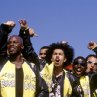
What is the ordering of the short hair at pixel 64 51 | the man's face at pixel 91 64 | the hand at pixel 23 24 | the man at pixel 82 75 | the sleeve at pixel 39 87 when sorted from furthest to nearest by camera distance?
the man's face at pixel 91 64, the man at pixel 82 75, the short hair at pixel 64 51, the hand at pixel 23 24, the sleeve at pixel 39 87

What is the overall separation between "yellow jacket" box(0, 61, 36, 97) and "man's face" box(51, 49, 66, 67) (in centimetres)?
140

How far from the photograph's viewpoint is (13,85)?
7.88 meters

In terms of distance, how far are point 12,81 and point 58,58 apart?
5.87 feet

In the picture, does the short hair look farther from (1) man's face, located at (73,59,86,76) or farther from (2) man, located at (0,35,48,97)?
(2) man, located at (0,35,48,97)

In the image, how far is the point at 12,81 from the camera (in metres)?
7.89

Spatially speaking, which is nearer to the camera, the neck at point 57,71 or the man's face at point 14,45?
the man's face at point 14,45

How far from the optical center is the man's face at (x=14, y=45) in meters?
7.94

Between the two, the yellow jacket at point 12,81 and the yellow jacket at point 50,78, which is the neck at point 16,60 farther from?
the yellow jacket at point 50,78

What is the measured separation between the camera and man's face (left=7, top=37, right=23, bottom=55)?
794 cm

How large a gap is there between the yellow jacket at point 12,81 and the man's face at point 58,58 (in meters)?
1.40

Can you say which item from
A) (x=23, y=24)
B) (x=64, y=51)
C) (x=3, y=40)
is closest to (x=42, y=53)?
(x=64, y=51)

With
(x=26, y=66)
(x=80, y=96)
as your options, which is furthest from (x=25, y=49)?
(x=80, y=96)

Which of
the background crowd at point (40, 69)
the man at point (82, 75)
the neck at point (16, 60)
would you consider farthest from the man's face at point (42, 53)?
the neck at point (16, 60)

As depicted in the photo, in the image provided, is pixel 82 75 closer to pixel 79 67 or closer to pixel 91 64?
pixel 79 67
